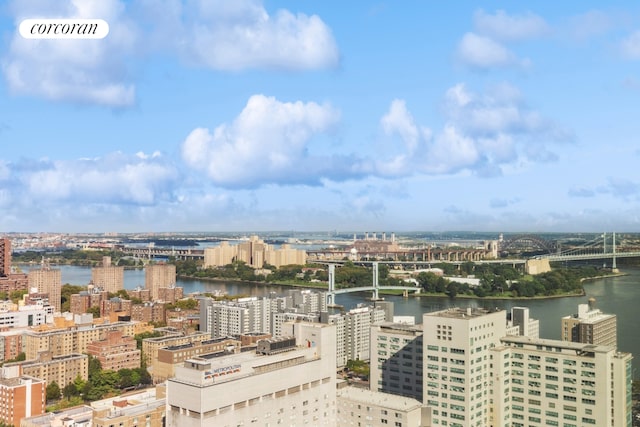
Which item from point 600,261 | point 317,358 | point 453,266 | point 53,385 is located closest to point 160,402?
point 317,358

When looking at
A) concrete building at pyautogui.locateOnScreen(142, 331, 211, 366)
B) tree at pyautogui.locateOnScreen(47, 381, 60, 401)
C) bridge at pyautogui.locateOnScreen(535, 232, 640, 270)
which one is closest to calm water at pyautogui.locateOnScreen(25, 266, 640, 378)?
bridge at pyautogui.locateOnScreen(535, 232, 640, 270)

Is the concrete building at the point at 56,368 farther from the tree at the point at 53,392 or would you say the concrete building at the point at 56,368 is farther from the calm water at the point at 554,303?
the calm water at the point at 554,303

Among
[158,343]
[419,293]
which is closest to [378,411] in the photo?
[158,343]

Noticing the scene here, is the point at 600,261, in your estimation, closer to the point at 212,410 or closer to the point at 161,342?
the point at 161,342

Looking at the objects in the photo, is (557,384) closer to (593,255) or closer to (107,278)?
(107,278)

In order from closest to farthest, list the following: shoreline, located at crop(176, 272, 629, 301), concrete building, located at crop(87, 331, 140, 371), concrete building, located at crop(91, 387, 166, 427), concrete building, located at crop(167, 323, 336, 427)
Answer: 1. concrete building, located at crop(167, 323, 336, 427)
2. concrete building, located at crop(91, 387, 166, 427)
3. concrete building, located at crop(87, 331, 140, 371)
4. shoreline, located at crop(176, 272, 629, 301)

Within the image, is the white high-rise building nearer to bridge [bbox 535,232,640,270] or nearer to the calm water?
the calm water
